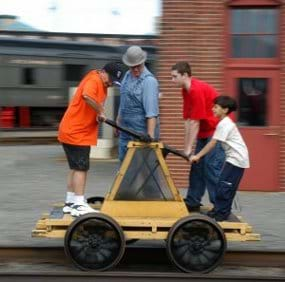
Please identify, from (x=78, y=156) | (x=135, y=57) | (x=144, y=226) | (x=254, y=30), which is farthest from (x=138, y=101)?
(x=254, y=30)

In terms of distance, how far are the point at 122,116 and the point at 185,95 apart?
0.74m

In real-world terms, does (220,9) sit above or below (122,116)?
above

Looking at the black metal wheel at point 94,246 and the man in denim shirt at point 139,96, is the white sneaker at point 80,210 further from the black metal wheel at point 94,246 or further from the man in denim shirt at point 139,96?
the man in denim shirt at point 139,96

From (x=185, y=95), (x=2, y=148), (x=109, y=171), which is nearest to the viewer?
(x=185, y=95)

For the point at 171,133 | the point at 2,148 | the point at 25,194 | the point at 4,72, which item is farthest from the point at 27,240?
the point at 4,72

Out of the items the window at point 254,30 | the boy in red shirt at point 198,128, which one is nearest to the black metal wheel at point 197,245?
the boy in red shirt at point 198,128

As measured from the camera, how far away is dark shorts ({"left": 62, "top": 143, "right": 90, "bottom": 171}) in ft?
22.6

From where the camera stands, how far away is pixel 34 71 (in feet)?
73.1

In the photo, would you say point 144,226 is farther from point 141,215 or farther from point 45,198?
point 45,198

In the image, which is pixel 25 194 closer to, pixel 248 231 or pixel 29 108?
pixel 248 231

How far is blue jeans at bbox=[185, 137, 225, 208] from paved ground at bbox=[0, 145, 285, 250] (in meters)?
0.65

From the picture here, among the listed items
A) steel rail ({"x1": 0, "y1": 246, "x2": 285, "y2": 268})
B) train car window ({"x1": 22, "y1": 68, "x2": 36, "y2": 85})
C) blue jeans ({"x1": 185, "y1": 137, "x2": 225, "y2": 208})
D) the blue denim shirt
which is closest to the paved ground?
steel rail ({"x1": 0, "y1": 246, "x2": 285, "y2": 268})

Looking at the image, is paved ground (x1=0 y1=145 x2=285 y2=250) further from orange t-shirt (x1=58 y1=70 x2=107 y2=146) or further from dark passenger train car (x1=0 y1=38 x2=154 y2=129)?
dark passenger train car (x1=0 y1=38 x2=154 y2=129)

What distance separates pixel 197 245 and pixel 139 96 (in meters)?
1.63
